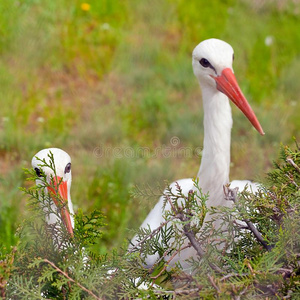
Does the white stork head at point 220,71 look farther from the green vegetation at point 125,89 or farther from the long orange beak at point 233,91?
the green vegetation at point 125,89

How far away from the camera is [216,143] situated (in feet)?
8.82

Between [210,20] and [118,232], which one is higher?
[210,20]

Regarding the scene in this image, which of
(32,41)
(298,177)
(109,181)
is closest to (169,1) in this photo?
(32,41)

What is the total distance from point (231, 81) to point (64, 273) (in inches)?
55.5

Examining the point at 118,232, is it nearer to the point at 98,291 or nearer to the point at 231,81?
the point at 231,81

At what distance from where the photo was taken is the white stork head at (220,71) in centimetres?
261

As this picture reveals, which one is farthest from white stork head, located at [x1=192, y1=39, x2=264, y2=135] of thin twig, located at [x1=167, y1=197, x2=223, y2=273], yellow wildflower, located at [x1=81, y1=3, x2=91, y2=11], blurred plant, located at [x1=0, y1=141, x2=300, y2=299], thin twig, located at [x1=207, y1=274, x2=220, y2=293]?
yellow wildflower, located at [x1=81, y1=3, x2=91, y2=11]

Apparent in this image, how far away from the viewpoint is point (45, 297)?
5.39 feet

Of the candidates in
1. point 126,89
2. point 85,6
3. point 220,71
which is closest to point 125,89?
point 126,89

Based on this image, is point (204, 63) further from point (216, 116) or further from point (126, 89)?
point (126, 89)

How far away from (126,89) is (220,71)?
278 centimetres

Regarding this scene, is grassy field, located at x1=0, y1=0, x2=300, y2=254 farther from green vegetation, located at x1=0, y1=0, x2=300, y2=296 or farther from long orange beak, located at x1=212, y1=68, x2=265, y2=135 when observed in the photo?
long orange beak, located at x1=212, y1=68, x2=265, y2=135

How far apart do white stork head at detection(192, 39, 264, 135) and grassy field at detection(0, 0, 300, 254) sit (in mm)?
1282

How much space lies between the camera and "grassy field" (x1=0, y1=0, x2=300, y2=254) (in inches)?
162
